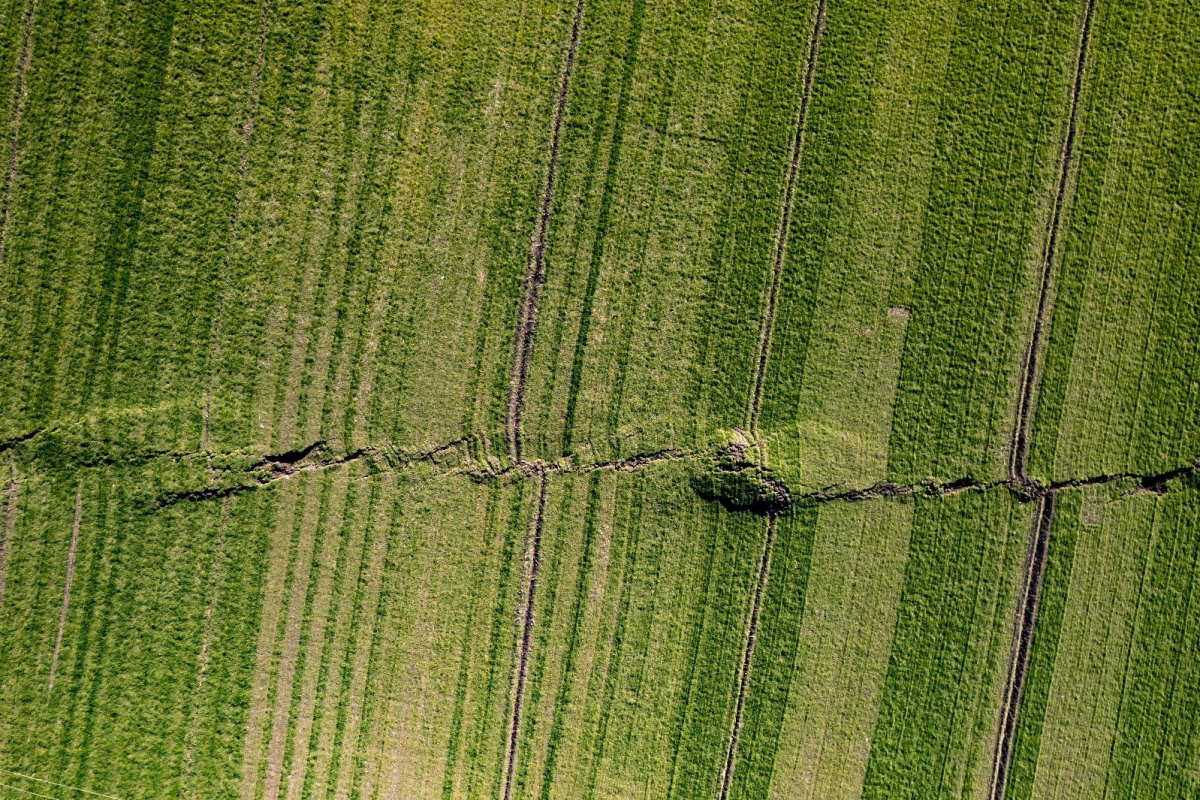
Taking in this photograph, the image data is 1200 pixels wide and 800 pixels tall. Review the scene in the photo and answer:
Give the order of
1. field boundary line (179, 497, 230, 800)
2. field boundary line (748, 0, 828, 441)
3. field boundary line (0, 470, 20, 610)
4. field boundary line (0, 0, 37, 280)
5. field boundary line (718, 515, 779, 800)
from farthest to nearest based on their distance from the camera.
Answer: field boundary line (718, 515, 779, 800)
field boundary line (748, 0, 828, 441)
field boundary line (179, 497, 230, 800)
field boundary line (0, 470, 20, 610)
field boundary line (0, 0, 37, 280)

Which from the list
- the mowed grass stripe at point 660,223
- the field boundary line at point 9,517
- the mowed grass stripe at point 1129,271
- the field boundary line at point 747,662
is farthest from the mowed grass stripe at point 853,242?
the field boundary line at point 9,517

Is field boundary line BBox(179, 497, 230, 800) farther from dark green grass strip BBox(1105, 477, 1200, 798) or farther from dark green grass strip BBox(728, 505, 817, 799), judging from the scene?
dark green grass strip BBox(1105, 477, 1200, 798)

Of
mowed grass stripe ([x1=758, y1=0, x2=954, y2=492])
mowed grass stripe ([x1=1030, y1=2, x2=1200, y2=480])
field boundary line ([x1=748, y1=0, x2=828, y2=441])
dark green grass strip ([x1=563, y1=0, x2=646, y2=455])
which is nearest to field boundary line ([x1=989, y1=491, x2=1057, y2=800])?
mowed grass stripe ([x1=1030, y1=2, x2=1200, y2=480])

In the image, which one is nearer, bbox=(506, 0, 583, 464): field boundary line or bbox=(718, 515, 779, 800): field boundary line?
bbox=(506, 0, 583, 464): field boundary line

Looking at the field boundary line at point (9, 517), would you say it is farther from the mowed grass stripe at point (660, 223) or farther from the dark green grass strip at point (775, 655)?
the dark green grass strip at point (775, 655)

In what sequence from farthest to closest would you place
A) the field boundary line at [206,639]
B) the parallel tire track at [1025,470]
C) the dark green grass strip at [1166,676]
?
1. the dark green grass strip at [1166,676]
2. the parallel tire track at [1025,470]
3. the field boundary line at [206,639]

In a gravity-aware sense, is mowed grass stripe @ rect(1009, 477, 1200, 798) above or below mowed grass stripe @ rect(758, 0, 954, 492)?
below
